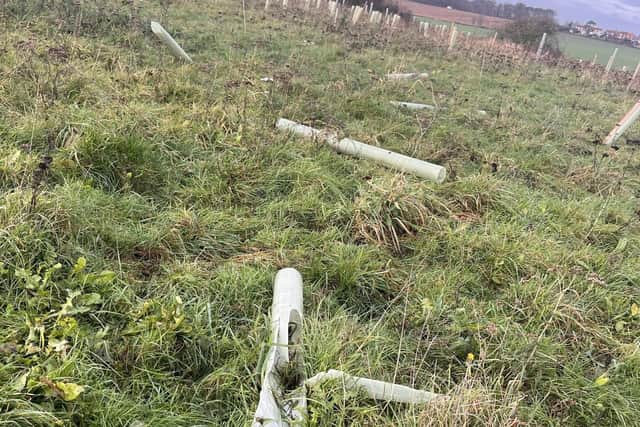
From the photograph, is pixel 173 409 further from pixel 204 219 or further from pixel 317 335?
pixel 204 219

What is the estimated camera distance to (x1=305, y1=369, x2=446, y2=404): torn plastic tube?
200cm

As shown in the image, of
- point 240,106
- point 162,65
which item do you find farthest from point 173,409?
point 162,65

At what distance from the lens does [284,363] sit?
2123 mm

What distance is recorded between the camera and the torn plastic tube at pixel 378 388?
2000 millimetres

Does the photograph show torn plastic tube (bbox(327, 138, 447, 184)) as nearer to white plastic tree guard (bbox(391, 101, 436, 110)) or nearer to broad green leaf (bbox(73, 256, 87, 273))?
white plastic tree guard (bbox(391, 101, 436, 110))

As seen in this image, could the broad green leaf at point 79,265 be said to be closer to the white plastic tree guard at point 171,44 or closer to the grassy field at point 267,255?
the grassy field at point 267,255

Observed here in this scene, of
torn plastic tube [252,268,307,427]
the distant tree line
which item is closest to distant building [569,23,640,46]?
the distant tree line

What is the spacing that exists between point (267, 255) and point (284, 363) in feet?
3.26

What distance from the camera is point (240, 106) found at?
507cm

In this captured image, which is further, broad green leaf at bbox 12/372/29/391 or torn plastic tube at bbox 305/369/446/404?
torn plastic tube at bbox 305/369/446/404

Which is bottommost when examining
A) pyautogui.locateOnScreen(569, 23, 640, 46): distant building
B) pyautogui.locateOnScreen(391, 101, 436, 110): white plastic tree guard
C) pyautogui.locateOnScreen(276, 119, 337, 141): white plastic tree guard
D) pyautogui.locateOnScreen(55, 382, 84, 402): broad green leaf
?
pyautogui.locateOnScreen(55, 382, 84, 402): broad green leaf

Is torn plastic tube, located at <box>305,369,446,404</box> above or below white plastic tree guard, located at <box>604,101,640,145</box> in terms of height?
below

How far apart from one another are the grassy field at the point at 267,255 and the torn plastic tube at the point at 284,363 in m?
0.09

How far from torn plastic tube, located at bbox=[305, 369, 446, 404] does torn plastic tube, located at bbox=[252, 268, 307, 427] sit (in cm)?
12
